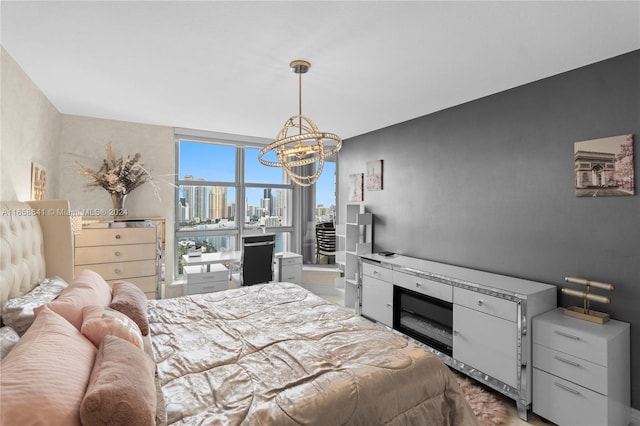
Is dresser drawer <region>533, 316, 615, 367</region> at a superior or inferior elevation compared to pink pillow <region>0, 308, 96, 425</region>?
inferior

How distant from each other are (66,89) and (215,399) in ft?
10.2

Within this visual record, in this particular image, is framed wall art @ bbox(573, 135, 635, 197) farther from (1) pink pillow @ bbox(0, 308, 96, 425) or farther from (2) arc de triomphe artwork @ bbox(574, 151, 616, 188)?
(1) pink pillow @ bbox(0, 308, 96, 425)

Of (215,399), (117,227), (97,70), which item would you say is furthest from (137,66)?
(215,399)

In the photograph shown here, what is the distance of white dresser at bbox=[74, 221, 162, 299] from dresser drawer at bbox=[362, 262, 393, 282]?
2.47 metres

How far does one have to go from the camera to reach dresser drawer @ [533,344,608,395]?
6.61 feet

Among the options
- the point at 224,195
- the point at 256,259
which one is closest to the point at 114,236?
the point at 256,259

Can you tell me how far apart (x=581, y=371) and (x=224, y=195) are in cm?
450

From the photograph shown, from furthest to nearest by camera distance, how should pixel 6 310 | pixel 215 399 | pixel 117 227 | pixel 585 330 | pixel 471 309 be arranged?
1. pixel 117 227
2. pixel 471 309
3. pixel 585 330
4. pixel 6 310
5. pixel 215 399

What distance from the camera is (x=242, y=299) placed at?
2.73m

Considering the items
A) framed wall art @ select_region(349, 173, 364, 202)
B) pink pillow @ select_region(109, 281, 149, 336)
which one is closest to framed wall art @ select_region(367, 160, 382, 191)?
framed wall art @ select_region(349, 173, 364, 202)

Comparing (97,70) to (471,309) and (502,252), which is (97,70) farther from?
(502,252)

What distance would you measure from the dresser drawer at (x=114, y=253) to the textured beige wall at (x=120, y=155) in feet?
2.62

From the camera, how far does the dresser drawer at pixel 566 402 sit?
2.02 meters

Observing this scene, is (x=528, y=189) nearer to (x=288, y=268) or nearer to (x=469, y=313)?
(x=469, y=313)
